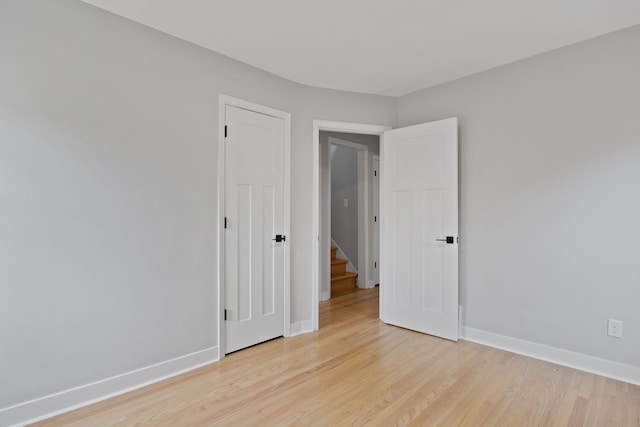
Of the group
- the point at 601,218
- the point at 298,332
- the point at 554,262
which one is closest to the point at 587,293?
the point at 554,262

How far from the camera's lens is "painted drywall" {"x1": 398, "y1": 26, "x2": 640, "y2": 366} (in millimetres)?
2354

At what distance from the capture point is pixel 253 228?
9.56ft

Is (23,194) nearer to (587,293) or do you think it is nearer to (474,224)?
(474,224)

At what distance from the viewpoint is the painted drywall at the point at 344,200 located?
17.1 feet

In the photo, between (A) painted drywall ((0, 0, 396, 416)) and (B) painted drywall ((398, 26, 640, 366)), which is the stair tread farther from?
(A) painted drywall ((0, 0, 396, 416))

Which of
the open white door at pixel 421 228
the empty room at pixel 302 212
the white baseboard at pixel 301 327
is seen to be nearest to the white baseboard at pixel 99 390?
the empty room at pixel 302 212

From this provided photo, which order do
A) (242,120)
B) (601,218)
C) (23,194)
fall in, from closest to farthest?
(23,194) → (601,218) → (242,120)

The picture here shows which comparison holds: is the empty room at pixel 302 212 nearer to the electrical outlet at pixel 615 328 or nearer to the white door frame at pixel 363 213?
the electrical outlet at pixel 615 328

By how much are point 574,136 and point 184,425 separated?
3.33 metres

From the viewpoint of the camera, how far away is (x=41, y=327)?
188cm

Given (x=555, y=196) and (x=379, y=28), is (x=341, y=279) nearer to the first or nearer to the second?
(x=555, y=196)

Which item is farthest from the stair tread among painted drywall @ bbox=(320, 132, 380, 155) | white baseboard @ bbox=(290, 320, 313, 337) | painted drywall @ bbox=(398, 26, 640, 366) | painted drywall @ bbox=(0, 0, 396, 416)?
painted drywall @ bbox=(0, 0, 396, 416)

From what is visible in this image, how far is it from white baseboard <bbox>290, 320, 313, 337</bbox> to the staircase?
4.45 ft

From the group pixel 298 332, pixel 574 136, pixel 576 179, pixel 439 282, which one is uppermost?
pixel 574 136
